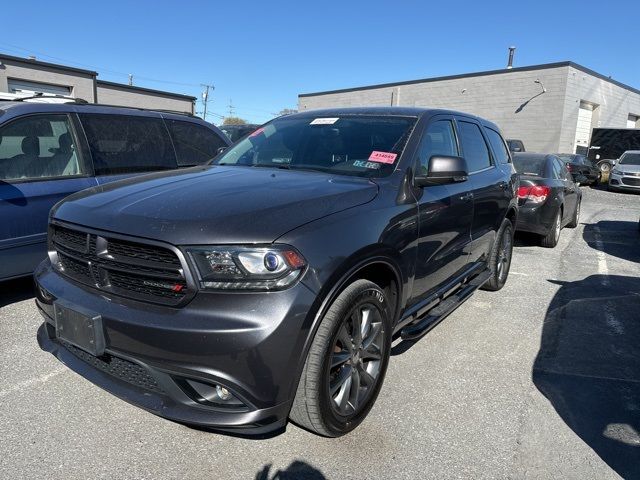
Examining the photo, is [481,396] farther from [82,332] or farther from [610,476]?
[82,332]

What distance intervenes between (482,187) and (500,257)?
4.20ft

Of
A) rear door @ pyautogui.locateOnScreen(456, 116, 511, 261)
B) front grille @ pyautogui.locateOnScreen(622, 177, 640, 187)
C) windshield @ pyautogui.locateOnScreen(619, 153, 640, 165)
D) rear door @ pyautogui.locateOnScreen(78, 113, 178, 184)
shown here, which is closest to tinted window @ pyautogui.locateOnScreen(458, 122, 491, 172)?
rear door @ pyautogui.locateOnScreen(456, 116, 511, 261)

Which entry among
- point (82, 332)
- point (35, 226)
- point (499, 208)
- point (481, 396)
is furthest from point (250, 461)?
point (499, 208)

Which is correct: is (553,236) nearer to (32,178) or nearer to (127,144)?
(127,144)

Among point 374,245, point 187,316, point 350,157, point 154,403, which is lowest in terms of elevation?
point 154,403

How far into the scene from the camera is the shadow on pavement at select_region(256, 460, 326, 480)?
2336mm

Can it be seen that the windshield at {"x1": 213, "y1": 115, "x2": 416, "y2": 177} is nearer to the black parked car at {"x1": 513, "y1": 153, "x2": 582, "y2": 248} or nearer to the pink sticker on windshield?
the pink sticker on windshield

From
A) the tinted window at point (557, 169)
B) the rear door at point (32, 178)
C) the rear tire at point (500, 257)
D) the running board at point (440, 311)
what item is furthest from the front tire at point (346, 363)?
the tinted window at point (557, 169)

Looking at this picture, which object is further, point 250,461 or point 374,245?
point 374,245

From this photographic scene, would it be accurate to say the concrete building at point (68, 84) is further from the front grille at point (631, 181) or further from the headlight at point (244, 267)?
the front grille at point (631, 181)

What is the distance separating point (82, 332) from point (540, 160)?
7855mm

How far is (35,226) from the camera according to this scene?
163 inches

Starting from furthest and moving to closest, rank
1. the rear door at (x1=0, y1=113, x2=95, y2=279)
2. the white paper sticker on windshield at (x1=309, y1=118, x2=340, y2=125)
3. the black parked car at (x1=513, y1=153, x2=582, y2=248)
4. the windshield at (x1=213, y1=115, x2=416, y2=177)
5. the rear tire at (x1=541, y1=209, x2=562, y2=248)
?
1. the rear tire at (x1=541, y1=209, x2=562, y2=248)
2. the black parked car at (x1=513, y1=153, x2=582, y2=248)
3. the rear door at (x1=0, y1=113, x2=95, y2=279)
4. the white paper sticker on windshield at (x1=309, y1=118, x2=340, y2=125)
5. the windshield at (x1=213, y1=115, x2=416, y2=177)

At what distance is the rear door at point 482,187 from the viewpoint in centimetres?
425
